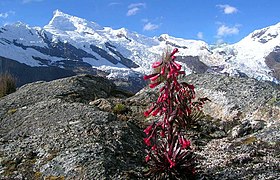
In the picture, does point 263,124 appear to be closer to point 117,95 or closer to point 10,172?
point 10,172

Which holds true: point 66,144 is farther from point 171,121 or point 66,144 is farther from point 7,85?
point 7,85

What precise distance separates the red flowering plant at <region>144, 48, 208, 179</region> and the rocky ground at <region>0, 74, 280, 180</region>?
Answer: 2.23 feet

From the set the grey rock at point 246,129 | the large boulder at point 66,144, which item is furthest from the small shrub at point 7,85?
the grey rock at point 246,129

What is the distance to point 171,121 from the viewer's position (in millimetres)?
7574

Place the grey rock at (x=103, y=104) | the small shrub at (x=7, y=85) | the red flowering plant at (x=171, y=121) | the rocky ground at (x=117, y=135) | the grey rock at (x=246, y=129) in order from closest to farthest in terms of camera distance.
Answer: the red flowering plant at (x=171, y=121) < the rocky ground at (x=117, y=135) < the grey rock at (x=246, y=129) < the grey rock at (x=103, y=104) < the small shrub at (x=7, y=85)

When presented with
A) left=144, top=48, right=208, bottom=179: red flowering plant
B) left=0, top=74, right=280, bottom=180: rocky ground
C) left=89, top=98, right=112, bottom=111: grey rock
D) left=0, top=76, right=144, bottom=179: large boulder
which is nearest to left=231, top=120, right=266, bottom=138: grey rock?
left=0, top=74, right=280, bottom=180: rocky ground

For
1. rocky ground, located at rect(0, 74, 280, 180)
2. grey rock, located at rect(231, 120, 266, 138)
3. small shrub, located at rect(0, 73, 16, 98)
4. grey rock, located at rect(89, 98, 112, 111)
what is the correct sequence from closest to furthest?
1. rocky ground, located at rect(0, 74, 280, 180)
2. grey rock, located at rect(231, 120, 266, 138)
3. grey rock, located at rect(89, 98, 112, 111)
4. small shrub, located at rect(0, 73, 16, 98)

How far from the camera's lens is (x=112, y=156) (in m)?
9.70

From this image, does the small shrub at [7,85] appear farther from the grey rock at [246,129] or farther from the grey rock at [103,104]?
the grey rock at [246,129]

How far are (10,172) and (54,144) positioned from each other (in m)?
1.38

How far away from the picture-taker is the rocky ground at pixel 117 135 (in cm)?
916

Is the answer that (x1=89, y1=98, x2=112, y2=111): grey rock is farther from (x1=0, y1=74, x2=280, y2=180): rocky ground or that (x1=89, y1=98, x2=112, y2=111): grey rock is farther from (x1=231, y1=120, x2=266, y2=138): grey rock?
(x1=231, y1=120, x2=266, y2=138): grey rock

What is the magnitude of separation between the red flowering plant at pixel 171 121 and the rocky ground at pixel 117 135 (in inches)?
26.8

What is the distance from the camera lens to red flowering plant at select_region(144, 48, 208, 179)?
7.32m
